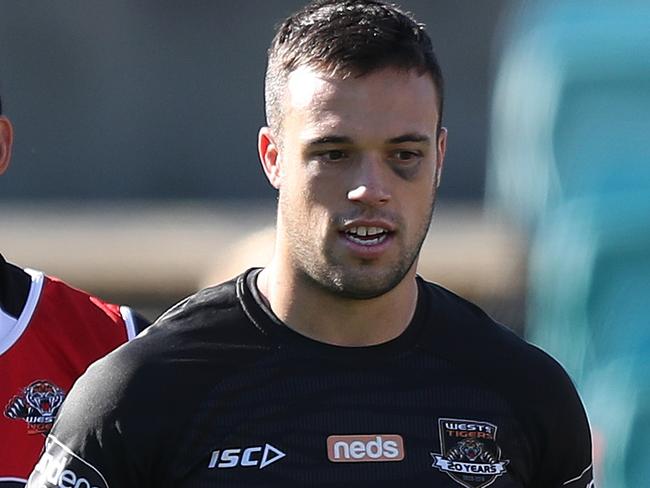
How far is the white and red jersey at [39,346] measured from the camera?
3.52 meters

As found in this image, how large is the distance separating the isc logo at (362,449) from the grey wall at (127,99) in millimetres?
8167

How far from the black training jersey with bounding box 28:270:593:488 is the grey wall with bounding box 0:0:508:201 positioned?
8033 millimetres

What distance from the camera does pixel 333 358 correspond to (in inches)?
121

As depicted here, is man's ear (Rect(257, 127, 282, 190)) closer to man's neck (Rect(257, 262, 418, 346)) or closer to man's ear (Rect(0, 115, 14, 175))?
man's neck (Rect(257, 262, 418, 346))

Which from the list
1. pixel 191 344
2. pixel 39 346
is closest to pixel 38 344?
pixel 39 346

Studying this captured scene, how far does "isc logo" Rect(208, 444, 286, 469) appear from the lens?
2945 millimetres

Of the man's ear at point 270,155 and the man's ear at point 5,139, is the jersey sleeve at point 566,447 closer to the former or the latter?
the man's ear at point 270,155

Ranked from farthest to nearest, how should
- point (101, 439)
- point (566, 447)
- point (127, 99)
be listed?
point (127, 99) < point (566, 447) < point (101, 439)

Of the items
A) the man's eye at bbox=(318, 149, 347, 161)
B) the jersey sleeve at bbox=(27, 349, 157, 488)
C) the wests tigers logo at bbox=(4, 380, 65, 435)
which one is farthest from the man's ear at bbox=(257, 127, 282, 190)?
the wests tigers logo at bbox=(4, 380, 65, 435)

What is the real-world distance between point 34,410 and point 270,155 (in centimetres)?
80

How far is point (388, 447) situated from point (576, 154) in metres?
3.46

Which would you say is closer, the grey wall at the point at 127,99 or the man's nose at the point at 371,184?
the man's nose at the point at 371,184

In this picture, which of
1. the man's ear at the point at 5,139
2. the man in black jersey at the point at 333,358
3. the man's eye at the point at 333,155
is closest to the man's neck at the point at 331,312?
the man in black jersey at the point at 333,358

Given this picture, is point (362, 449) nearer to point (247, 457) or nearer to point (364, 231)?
point (247, 457)
